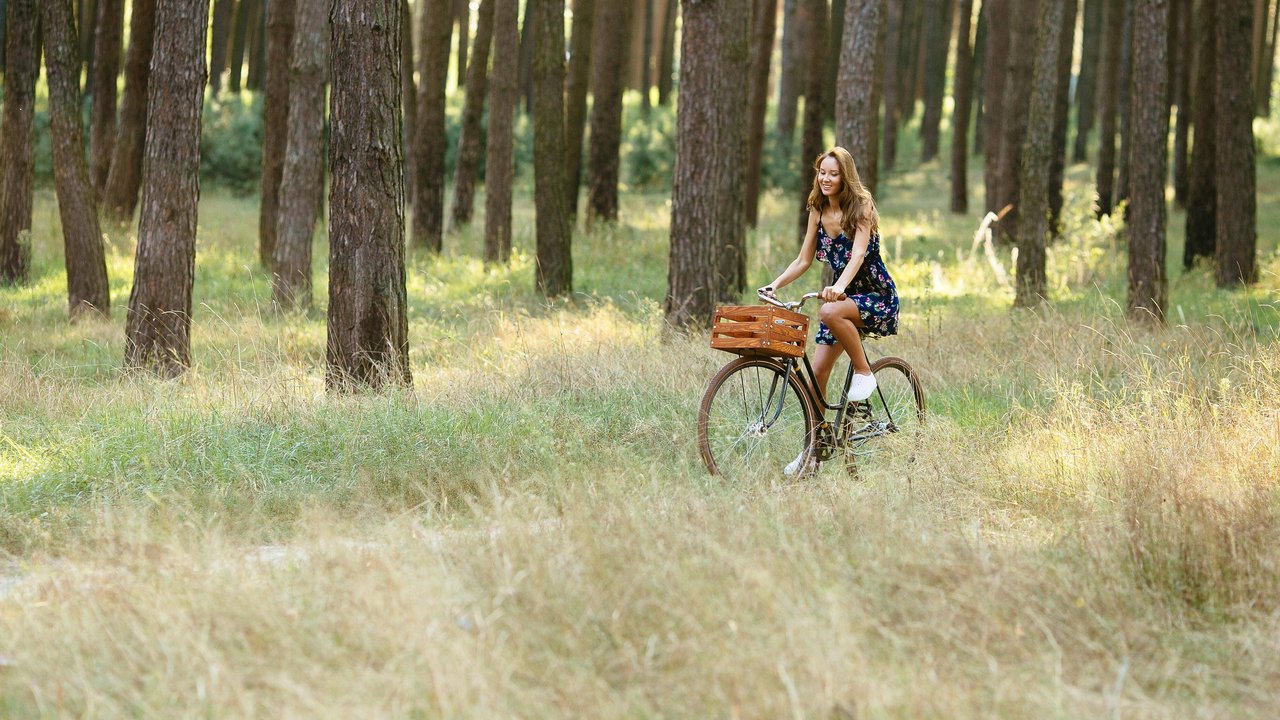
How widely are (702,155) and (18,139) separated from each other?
7.83 metres

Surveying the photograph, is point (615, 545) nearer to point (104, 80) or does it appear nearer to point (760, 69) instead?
point (760, 69)

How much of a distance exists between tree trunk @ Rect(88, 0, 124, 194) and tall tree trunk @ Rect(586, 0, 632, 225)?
6.97 m

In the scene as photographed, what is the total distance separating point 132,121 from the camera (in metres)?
17.0

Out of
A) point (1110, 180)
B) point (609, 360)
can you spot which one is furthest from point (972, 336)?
point (1110, 180)

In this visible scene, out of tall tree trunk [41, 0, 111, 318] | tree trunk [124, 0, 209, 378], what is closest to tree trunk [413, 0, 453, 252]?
tall tree trunk [41, 0, 111, 318]

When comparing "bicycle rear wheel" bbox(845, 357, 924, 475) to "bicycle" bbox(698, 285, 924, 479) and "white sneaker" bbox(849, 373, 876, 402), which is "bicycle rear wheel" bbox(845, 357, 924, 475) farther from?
"white sneaker" bbox(849, 373, 876, 402)

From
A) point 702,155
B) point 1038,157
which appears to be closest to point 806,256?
point 702,155

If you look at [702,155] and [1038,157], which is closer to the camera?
[702,155]

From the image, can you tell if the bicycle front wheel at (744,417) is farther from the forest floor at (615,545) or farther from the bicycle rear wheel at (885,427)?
the bicycle rear wheel at (885,427)

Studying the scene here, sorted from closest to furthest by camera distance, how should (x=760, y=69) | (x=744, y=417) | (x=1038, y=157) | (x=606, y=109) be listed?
(x=744, y=417) → (x=1038, y=157) → (x=606, y=109) → (x=760, y=69)

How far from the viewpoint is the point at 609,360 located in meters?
9.11

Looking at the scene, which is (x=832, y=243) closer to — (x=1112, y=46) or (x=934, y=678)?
(x=934, y=678)

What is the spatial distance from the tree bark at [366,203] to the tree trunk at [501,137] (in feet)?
23.1

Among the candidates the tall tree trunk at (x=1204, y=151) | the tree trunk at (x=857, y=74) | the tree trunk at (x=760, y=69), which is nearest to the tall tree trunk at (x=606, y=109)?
the tree trunk at (x=760, y=69)
